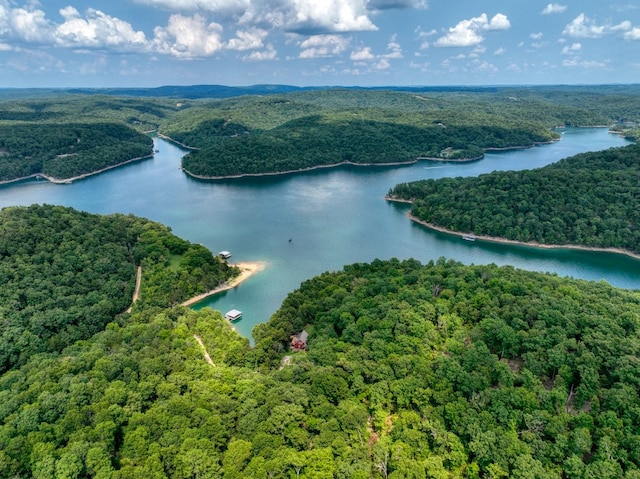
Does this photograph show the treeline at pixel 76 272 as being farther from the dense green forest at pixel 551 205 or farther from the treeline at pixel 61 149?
the treeline at pixel 61 149

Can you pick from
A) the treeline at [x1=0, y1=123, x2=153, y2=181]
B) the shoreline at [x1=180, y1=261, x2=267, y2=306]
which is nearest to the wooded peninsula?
the shoreline at [x1=180, y1=261, x2=267, y2=306]

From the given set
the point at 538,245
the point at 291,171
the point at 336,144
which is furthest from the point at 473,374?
the point at 336,144

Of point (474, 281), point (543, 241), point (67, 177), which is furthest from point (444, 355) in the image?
point (67, 177)

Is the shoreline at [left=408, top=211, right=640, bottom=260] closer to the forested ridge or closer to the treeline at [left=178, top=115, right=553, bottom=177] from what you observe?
Result: the treeline at [left=178, top=115, right=553, bottom=177]

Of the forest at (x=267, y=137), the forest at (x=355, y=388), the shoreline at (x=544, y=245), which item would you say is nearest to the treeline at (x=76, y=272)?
the forest at (x=355, y=388)

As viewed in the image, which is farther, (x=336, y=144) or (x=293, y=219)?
(x=336, y=144)

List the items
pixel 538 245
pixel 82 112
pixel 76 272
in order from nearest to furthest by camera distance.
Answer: pixel 76 272 → pixel 538 245 → pixel 82 112

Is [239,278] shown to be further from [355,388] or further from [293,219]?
[355,388]

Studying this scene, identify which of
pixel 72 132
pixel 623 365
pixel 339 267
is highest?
pixel 72 132

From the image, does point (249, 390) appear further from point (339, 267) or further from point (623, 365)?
point (339, 267)
